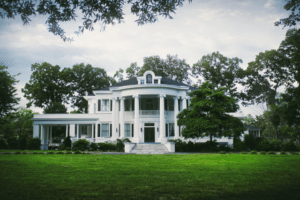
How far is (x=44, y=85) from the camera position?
44.6m

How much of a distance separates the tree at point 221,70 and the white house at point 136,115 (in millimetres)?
13024

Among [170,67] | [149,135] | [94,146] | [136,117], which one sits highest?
[170,67]

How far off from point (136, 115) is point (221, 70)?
2220cm

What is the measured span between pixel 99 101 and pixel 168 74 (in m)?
17.8

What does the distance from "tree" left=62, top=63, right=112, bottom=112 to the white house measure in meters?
15.3

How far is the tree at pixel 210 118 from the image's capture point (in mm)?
24359

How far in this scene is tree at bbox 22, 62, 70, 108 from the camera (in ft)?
146

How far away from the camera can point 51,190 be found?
5621 millimetres

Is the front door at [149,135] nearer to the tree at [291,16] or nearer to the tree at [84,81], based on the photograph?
the tree at [84,81]

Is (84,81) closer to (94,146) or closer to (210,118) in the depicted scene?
(94,146)

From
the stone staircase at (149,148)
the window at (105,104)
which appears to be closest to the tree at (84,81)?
the window at (105,104)

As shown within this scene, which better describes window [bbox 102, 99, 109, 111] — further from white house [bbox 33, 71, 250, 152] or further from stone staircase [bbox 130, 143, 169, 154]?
stone staircase [bbox 130, 143, 169, 154]

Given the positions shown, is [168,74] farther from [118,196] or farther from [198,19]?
[118,196]

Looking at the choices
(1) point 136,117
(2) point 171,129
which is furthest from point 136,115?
(2) point 171,129
